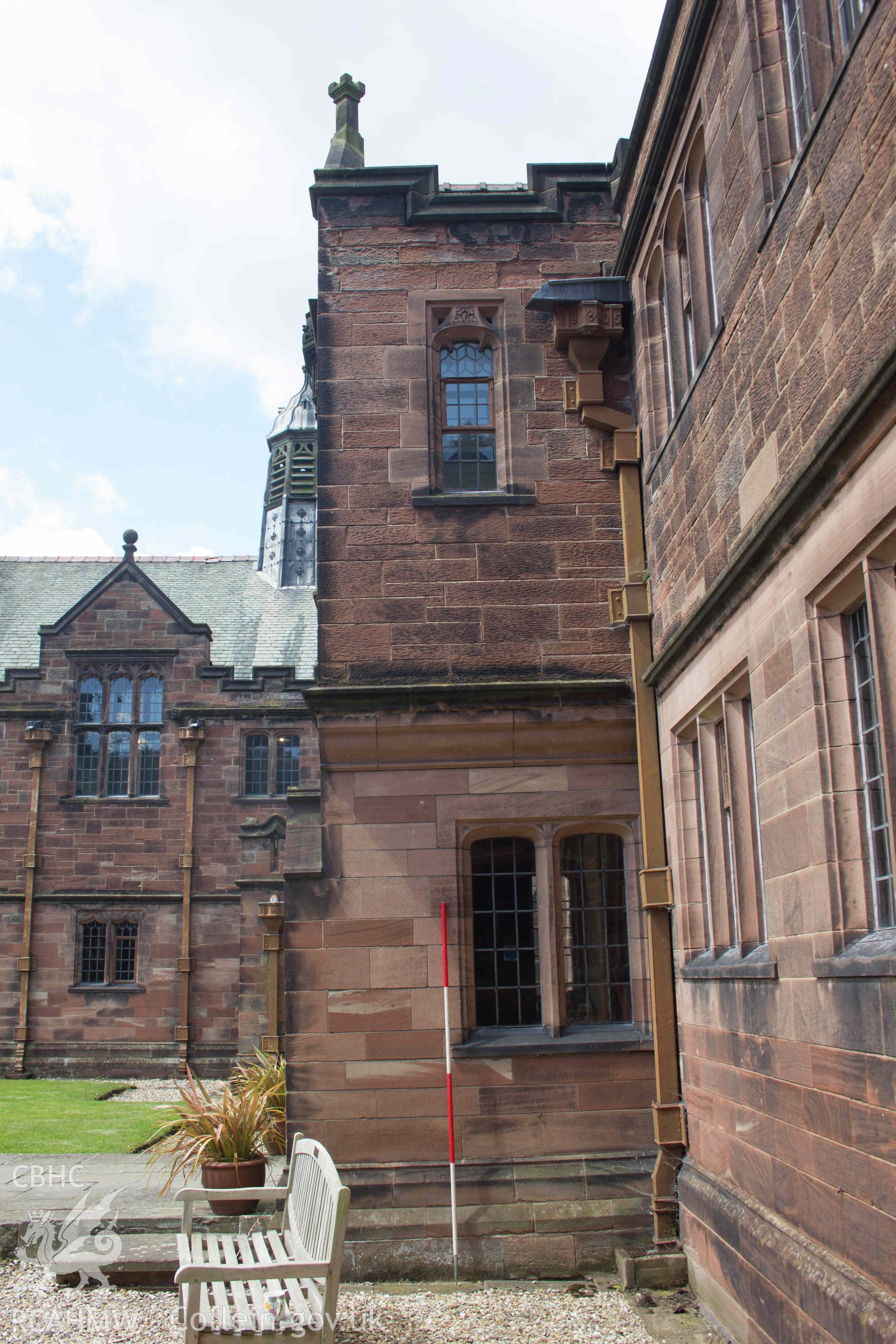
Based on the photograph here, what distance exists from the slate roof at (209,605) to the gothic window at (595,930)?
1735 cm

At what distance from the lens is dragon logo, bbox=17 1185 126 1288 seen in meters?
7.37

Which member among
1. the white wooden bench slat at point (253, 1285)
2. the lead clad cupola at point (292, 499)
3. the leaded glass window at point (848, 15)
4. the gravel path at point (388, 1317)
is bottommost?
the gravel path at point (388, 1317)

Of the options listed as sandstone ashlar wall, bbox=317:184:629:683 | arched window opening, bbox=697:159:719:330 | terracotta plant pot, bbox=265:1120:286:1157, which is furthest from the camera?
terracotta plant pot, bbox=265:1120:286:1157

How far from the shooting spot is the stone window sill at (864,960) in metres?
4.17

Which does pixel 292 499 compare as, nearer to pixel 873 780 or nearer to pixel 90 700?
pixel 90 700

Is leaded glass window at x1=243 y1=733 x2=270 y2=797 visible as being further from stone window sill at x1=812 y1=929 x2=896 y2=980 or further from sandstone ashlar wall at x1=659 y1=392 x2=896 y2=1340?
stone window sill at x1=812 y1=929 x2=896 y2=980

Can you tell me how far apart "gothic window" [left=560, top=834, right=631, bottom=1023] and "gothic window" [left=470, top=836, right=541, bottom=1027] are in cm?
24

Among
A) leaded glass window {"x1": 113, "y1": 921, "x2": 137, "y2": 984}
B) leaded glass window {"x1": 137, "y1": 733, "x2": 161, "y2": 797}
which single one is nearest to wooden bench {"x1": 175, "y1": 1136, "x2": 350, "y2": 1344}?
leaded glass window {"x1": 113, "y1": 921, "x2": 137, "y2": 984}

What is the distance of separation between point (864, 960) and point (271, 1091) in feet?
19.8

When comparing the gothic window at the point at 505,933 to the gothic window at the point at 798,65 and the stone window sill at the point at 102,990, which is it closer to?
the gothic window at the point at 798,65

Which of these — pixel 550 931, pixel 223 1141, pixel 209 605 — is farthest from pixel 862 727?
pixel 209 605

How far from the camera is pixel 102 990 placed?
76.2ft

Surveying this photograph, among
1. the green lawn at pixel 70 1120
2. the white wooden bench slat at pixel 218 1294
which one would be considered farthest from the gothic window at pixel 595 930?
the green lawn at pixel 70 1120

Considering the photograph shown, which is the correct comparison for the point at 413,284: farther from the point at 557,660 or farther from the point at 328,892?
the point at 328,892
